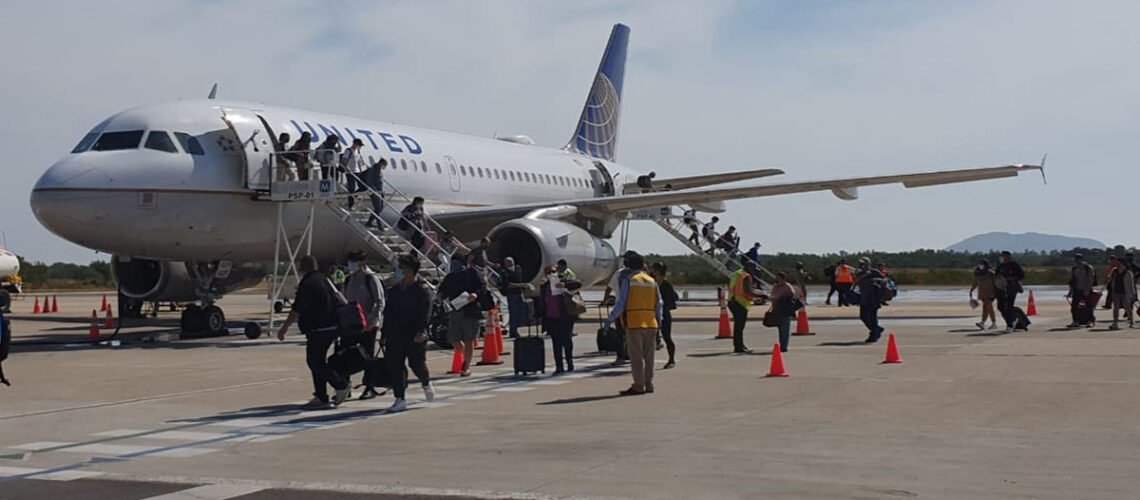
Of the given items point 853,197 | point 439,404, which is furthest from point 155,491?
point 853,197

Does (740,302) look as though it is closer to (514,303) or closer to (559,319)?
(559,319)

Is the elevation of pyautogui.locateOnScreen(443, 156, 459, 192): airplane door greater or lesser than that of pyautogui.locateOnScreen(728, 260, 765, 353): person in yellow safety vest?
greater

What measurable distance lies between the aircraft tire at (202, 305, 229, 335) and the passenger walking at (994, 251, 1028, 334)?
1282 centimetres

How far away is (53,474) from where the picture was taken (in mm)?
7992

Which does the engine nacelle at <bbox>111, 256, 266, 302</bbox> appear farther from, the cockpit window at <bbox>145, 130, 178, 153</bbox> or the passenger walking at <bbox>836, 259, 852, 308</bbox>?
the passenger walking at <bbox>836, 259, 852, 308</bbox>

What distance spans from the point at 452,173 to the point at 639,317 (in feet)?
44.3

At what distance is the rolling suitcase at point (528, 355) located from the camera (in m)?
14.2

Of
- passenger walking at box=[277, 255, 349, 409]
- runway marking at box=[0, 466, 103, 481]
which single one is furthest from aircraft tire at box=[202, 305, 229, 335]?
runway marking at box=[0, 466, 103, 481]

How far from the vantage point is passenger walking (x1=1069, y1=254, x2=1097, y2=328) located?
2141 cm

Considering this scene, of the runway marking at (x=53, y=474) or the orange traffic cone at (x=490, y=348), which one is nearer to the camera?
the runway marking at (x=53, y=474)

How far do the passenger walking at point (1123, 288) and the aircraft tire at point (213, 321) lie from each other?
48.9ft

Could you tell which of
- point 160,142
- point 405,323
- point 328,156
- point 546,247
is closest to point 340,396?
point 405,323

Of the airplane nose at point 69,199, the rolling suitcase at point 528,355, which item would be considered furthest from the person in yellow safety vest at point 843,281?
the airplane nose at point 69,199

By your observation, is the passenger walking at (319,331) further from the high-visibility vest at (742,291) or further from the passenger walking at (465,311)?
the high-visibility vest at (742,291)
